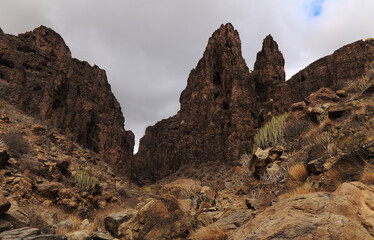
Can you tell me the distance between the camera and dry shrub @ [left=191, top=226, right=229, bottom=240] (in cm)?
418

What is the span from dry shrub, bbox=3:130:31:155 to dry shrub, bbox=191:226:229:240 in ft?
34.9

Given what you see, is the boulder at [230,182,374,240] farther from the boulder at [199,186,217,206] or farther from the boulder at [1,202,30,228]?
the boulder at [1,202,30,228]

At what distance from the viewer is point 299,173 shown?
520 centimetres

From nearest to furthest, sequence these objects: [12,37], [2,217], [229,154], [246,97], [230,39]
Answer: [2,217], [12,37], [229,154], [246,97], [230,39]

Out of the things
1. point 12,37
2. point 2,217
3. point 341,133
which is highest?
point 12,37

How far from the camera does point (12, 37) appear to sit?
29328mm

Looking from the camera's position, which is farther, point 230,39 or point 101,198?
point 230,39

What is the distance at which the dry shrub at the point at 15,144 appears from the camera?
428 inches

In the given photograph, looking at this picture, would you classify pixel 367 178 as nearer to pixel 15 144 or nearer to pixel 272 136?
pixel 272 136

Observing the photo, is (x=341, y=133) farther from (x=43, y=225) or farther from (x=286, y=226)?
(x=43, y=225)

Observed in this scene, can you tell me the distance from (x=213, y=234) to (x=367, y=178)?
2936mm

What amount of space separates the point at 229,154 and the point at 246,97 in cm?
1071

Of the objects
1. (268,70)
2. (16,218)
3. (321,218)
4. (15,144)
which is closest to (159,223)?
(16,218)

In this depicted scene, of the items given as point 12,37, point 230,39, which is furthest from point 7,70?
point 230,39
